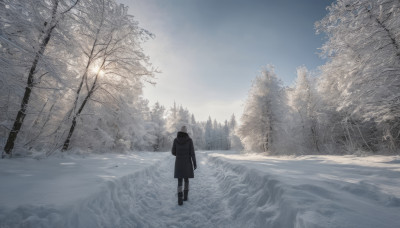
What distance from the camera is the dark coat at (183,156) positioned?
5043mm

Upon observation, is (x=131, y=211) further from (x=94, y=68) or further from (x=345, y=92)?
(x=345, y=92)

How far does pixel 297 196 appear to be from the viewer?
2.92 m

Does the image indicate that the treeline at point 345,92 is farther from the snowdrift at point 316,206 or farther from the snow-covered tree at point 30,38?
the snow-covered tree at point 30,38

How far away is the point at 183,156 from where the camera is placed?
17.0 feet

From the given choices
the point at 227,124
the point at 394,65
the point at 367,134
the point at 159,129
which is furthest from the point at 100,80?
the point at 227,124

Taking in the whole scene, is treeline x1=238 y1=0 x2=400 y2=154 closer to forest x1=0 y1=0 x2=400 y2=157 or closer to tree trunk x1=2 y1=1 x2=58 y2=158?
forest x1=0 y1=0 x2=400 y2=157

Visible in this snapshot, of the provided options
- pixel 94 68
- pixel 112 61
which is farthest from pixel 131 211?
pixel 94 68

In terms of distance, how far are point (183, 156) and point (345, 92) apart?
8959 millimetres

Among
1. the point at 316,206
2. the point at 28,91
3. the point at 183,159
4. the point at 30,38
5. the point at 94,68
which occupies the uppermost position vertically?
the point at 94,68

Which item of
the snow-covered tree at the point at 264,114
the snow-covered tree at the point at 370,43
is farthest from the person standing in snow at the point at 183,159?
the snow-covered tree at the point at 264,114

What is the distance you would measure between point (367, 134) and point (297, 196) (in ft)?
59.4

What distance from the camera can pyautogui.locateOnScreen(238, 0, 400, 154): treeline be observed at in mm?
6566

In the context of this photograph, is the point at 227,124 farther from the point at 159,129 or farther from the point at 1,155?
the point at 1,155

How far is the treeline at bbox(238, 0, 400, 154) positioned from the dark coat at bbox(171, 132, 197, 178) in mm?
7959
